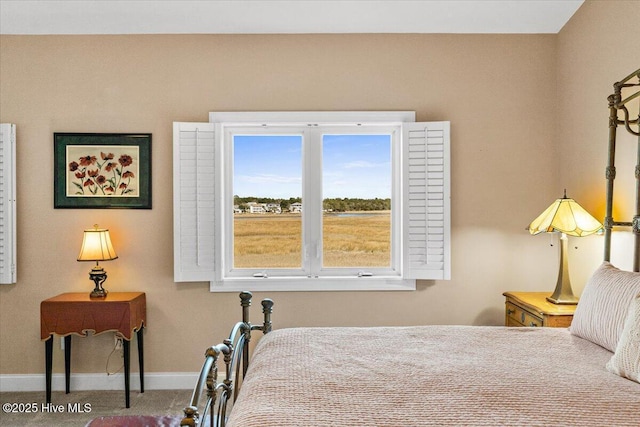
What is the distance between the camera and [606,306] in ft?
7.45

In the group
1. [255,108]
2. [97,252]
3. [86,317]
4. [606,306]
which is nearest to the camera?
[606,306]

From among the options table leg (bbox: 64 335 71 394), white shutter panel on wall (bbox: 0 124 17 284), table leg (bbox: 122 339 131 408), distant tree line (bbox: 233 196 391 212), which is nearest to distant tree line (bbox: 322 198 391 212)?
distant tree line (bbox: 233 196 391 212)

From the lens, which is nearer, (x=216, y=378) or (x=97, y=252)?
(x=216, y=378)

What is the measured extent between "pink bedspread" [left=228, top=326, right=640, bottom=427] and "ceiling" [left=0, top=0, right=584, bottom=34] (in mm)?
2265

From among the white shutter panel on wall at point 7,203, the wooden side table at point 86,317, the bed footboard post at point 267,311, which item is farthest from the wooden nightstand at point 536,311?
the white shutter panel on wall at point 7,203

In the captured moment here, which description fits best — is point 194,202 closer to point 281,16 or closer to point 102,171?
point 102,171

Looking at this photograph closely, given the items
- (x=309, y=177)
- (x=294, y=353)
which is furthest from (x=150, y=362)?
(x=294, y=353)

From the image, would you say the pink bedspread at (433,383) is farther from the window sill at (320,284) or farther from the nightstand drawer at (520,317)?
the window sill at (320,284)

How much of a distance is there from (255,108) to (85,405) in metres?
2.37

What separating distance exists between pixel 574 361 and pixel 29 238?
3.60 metres

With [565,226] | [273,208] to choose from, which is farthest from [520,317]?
[273,208]

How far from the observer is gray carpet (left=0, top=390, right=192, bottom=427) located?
3.31m

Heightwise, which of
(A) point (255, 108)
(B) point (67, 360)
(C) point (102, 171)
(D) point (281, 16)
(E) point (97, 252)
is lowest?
(B) point (67, 360)

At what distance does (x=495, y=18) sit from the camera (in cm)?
370
